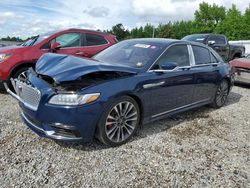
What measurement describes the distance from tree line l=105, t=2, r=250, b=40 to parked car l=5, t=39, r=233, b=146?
165 ft

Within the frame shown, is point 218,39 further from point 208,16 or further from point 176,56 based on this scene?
point 208,16

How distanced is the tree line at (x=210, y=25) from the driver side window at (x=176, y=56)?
163 ft

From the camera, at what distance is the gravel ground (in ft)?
9.42

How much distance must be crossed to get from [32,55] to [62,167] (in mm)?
3762

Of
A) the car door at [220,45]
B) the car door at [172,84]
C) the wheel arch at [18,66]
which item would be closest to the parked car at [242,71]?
the car door at [220,45]

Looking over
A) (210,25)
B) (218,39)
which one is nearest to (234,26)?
(210,25)

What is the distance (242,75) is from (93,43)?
4799 mm

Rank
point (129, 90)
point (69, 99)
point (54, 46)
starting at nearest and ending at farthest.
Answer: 1. point (69, 99)
2. point (129, 90)
3. point (54, 46)

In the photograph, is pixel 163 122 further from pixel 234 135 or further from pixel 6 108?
pixel 6 108

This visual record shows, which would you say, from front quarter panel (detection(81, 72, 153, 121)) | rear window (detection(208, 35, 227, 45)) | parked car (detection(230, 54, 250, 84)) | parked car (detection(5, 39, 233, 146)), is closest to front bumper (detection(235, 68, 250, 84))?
parked car (detection(230, 54, 250, 84))

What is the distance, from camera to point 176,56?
4.54 m

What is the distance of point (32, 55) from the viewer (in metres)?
6.05

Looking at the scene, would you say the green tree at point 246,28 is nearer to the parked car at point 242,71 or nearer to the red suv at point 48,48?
the parked car at point 242,71

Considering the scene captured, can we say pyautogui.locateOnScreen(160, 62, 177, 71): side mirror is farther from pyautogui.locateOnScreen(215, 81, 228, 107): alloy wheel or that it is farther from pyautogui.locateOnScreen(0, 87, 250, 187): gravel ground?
pyautogui.locateOnScreen(215, 81, 228, 107): alloy wheel
